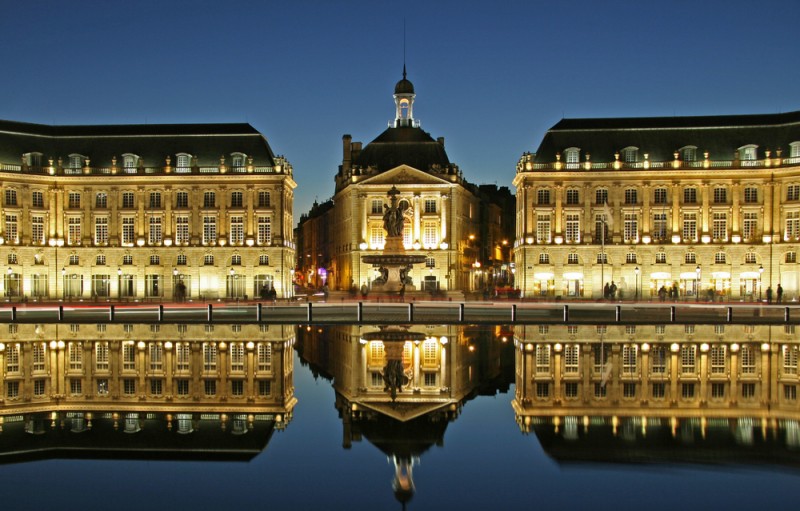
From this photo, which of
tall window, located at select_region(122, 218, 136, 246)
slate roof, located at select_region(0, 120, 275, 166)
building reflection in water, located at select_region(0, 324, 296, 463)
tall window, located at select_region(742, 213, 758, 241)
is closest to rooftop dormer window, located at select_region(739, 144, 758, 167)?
tall window, located at select_region(742, 213, 758, 241)

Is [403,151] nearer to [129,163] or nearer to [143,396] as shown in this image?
[129,163]

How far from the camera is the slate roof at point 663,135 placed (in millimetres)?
80688

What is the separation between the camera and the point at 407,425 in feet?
48.0

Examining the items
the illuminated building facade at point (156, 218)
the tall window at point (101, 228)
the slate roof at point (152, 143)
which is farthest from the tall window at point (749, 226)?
the tall window at point (101, 228)

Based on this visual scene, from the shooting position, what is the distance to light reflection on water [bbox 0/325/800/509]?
10930mm

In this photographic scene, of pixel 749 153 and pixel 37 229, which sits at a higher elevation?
pixel 749 153

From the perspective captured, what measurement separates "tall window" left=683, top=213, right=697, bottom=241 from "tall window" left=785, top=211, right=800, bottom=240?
8513mm

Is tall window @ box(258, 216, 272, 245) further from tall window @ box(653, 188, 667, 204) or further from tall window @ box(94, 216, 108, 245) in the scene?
tall window @ box(653, 188, 667, 204)

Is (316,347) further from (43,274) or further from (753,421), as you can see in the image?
(43,274)

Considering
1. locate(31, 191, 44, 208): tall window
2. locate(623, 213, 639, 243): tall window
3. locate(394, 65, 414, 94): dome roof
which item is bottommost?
locate(623, 213, 639, 243): tall window

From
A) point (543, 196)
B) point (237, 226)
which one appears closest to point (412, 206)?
point (543, 196)

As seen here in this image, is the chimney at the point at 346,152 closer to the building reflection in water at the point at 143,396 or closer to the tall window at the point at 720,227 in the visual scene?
Result: the tall window at the point at 720,227

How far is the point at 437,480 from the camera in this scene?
37.1 ft

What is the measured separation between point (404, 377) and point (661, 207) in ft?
221
